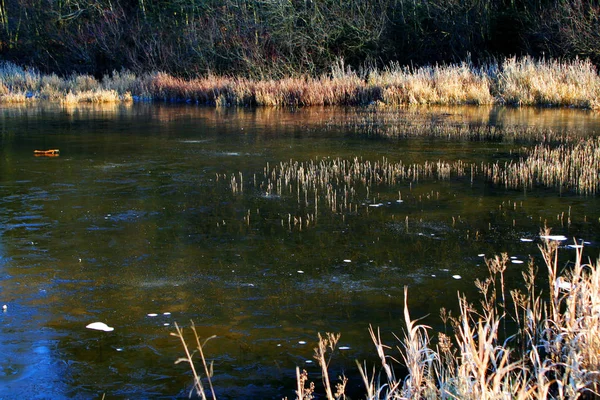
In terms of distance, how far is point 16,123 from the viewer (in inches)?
863

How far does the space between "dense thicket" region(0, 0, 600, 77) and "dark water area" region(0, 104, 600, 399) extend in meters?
21.0

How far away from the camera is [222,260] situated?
7770mm

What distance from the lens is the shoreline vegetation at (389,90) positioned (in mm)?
25844

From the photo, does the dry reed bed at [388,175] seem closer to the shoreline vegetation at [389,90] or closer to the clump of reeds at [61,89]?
the shoreline vegetation at [389,90]

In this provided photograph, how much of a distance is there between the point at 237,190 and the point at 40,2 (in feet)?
127

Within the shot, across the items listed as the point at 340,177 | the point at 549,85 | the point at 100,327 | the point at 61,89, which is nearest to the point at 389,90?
the point at 549,85

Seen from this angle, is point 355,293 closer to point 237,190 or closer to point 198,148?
point 237,190

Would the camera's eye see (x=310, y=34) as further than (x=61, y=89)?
Yes

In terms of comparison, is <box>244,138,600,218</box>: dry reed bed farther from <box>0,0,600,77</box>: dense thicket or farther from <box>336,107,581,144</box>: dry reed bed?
<box>0,0,600,77</box>: dense thicket

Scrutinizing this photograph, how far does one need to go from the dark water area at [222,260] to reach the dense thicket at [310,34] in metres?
21.0

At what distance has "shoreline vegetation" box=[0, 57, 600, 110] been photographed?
2584 cm

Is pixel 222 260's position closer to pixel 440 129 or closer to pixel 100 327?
pixel 100 327

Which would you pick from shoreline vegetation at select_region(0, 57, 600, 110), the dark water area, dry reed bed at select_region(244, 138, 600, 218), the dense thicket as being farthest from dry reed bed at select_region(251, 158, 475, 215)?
the dense thicket

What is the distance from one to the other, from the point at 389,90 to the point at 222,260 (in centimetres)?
2102
